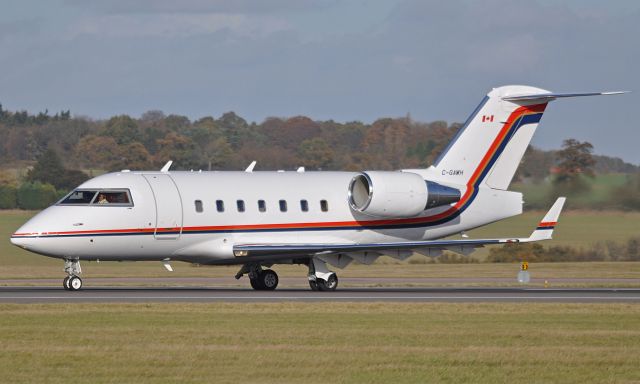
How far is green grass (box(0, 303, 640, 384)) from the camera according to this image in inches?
678

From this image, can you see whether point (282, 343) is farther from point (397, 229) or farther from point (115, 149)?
point (115, 149)

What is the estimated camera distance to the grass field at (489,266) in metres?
47.8

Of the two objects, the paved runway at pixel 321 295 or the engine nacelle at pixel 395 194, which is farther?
the engine nacelle at pixel 395 194

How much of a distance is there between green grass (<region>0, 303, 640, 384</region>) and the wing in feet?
16.1

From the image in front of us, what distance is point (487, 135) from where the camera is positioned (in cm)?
3631

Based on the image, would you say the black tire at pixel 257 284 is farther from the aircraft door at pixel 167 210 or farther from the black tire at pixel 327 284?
the aircraft door at pixel 167 210

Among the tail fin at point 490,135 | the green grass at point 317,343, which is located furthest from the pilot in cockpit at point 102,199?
the tail fin at point 490,135

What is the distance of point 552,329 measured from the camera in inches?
893

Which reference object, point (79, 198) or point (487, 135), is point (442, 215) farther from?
point (79, 198)

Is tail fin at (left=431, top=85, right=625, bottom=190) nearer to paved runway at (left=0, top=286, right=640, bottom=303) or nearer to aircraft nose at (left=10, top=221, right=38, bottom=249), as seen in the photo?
paved runway at (left=0, top=286, right=640, bottom=303)

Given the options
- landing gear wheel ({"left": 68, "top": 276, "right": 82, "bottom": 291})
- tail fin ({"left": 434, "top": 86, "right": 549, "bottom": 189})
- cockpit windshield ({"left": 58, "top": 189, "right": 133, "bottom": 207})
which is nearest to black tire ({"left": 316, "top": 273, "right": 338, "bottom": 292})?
tail fin ({"left": 434, "top": 86, "right": 549, "bottom": 189})

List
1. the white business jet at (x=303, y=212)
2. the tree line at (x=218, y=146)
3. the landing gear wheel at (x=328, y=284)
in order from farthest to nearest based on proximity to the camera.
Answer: the tree line at (x=218, y=146) < the landing gear wheel at (x=328, y=284) < the white business jet at (x=303, y=212)

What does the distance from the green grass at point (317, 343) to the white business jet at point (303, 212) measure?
5203mm

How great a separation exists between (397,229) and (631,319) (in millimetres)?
11391
